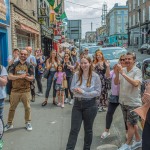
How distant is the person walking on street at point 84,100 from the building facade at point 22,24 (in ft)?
25.3

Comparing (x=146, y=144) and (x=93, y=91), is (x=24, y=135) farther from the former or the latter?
(x=146, y=144)

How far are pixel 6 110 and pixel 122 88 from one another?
4.07 m

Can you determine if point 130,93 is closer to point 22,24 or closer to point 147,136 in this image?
point 147,136

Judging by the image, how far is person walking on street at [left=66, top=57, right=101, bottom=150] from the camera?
4188 mm

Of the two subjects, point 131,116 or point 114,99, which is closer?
Result: point 131,116

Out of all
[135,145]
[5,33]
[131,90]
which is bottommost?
[135,145]

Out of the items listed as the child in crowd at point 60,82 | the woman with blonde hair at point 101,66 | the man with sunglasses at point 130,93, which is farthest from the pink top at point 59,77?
the man with sunglasses at point 130,93

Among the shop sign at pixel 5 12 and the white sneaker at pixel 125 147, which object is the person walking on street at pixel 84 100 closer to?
the white sneaker at pixel 125 147

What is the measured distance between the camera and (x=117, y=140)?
5195 millimetres

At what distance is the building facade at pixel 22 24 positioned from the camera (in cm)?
1166

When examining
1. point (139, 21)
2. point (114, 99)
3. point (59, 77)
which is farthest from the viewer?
point (139, 21)

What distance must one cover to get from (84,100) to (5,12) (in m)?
7.09

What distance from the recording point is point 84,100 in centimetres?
420

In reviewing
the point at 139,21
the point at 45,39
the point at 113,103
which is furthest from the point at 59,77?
the point at 139,21
